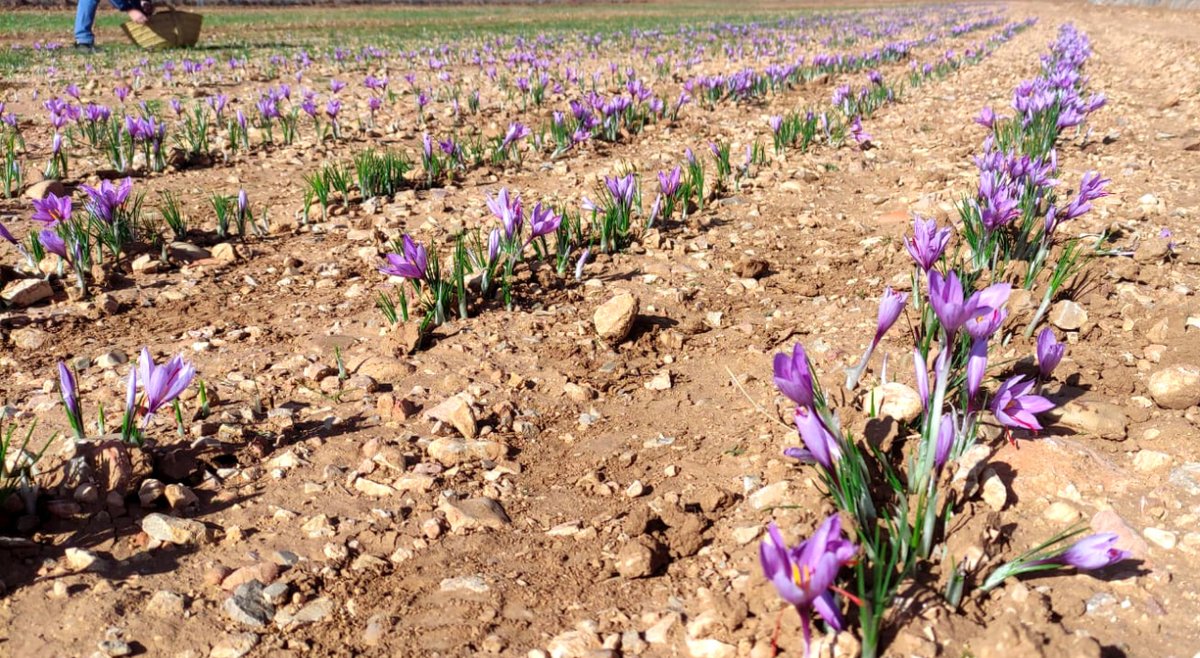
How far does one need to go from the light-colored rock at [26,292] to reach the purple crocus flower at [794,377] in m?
3.63

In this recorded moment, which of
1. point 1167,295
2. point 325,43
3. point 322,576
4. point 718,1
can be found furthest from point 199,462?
point 718,1

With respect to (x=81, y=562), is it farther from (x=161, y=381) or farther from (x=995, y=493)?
(x=995, y=493)

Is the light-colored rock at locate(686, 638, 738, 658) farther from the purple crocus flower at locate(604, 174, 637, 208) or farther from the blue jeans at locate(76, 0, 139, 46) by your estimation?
the blue jeans at locate(76, 0, 139, 46)

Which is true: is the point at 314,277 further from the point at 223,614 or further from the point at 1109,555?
the point at 1109,555

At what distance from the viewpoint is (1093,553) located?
1.75m

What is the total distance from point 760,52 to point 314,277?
1473cm

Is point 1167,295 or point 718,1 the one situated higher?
point 718,1

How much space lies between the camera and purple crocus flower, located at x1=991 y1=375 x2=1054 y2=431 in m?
2.17

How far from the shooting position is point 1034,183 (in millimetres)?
4113

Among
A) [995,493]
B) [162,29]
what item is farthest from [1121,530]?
[162,29]

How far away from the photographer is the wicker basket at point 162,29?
15.3m

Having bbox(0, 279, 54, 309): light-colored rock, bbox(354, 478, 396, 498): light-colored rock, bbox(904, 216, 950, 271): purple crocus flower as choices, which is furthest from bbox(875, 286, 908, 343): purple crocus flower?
bbox(0, 279, 54, 309): light-colored rock

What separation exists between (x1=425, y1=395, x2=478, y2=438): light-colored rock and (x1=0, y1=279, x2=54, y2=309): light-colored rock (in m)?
2.29

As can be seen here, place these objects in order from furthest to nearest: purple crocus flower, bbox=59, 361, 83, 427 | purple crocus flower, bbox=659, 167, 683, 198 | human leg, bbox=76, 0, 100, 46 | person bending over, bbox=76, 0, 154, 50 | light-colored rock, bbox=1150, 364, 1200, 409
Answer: human leg, bbox=76, 0, 100, 46 < person bending over, bbox=76, 0, 154, 50 < purple crocus flower, bbox=659, 167, 683, 198 < light-colored rock, bbox=1150, 364, 1200, 409 < purple crocus flower, bbox=59, 361, 83, 427
